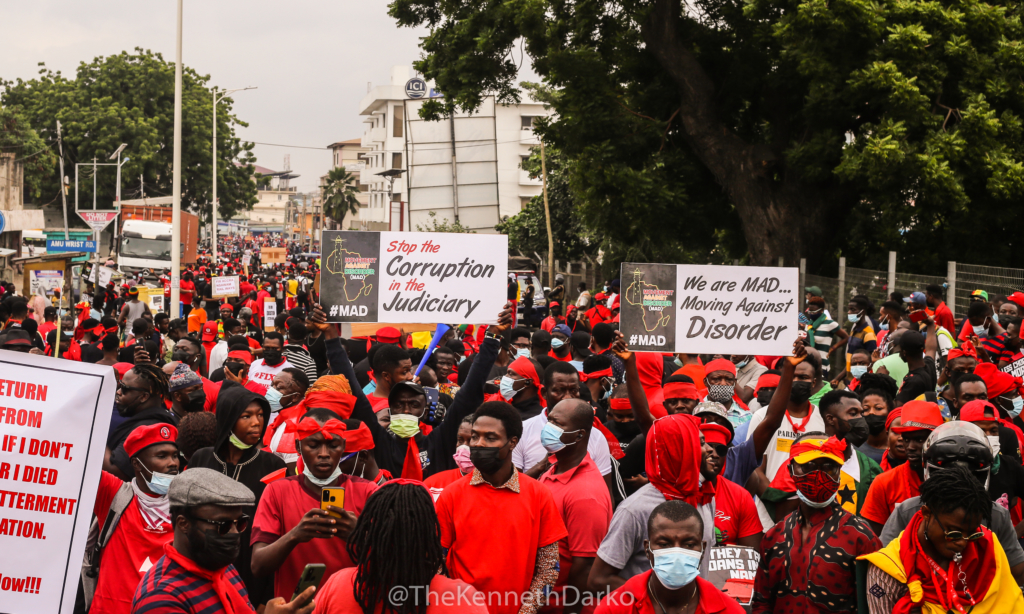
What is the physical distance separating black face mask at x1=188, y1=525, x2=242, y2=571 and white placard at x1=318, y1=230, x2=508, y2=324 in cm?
387

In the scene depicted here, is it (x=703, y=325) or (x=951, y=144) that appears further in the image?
(x=951, y=144)

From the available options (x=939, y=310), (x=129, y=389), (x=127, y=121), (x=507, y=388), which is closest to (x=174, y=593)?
(x=129, y=389)

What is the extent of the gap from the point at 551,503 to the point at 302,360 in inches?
197

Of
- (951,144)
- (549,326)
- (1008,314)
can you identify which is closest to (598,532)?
(1008,314)

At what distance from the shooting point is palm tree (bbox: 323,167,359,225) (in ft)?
320

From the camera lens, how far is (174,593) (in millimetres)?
3266

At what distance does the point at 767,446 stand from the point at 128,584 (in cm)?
359

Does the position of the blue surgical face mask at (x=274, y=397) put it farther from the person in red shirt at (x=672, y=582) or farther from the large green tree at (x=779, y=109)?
the large green tree at (x=779, y=109)

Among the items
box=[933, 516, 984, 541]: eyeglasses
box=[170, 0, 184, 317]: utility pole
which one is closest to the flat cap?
box=[933, 516, 984, 541]: eyeglasses

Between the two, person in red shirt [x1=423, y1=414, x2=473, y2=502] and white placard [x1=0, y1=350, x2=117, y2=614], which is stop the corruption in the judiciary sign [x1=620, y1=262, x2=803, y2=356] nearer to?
person in red shirt [x1=423, y1=414, x2=473, y2=502]

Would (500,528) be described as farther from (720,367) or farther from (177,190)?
(177,190)

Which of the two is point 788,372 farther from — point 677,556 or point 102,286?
point 102,286

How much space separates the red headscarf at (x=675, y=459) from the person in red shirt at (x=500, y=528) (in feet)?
1.62

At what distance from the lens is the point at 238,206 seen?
7012cm
